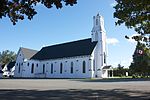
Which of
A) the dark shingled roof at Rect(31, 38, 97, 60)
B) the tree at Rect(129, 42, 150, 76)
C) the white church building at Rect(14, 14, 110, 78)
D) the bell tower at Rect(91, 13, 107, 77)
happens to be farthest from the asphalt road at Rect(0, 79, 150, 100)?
the tree at Rect(129, 42, 150, 76)

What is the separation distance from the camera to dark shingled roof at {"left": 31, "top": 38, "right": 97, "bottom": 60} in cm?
7056

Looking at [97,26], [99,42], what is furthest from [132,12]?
[97,26]

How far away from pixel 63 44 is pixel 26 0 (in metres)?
74.5

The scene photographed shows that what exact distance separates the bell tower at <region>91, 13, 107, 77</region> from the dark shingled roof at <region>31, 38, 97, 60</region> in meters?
2.03

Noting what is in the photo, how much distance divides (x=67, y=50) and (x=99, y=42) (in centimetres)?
1112

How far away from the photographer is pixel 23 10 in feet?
25.7

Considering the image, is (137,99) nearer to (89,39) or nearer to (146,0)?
(146,0)

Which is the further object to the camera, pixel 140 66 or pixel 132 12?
pixel 140 66

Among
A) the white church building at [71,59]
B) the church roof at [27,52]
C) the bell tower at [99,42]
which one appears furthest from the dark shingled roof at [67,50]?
the bell tower at [99,42]

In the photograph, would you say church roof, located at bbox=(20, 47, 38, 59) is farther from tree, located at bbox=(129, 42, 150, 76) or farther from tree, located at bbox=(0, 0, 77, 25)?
tree, located at bbox=(0, 0, 77, 25)

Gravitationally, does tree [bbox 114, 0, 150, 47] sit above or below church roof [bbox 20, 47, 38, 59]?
below

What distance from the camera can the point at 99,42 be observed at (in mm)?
71750

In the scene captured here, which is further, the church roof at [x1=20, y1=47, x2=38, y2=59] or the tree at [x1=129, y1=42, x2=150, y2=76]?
the church roof at [x1=20, y1=47, x2=38, y2=59]

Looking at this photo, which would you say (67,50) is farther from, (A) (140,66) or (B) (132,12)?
(B) (132,12)
